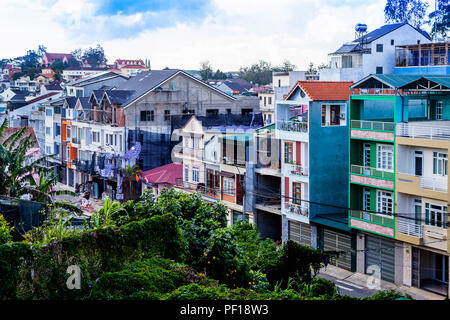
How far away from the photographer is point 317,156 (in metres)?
28.6

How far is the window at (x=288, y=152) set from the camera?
29652 mm

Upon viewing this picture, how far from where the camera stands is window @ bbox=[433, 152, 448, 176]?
74.8 feet

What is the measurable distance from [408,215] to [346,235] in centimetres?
371

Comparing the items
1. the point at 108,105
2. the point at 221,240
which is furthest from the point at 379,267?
the point at 108,105

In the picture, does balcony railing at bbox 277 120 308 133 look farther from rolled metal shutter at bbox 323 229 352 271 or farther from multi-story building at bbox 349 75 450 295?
rolled metal shutter at bbox 323 229 352 271

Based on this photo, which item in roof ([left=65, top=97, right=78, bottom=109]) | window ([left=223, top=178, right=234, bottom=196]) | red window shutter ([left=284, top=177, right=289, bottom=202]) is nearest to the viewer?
red window shutter ([left=284, top=177, right=289, bottom=202])

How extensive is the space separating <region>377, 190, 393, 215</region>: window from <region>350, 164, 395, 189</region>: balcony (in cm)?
47

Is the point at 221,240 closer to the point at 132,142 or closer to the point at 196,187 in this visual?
the point at 196,187

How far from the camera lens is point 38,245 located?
36.7 feet

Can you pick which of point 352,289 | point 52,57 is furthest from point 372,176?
point 52,57

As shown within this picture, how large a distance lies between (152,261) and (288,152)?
18009mm

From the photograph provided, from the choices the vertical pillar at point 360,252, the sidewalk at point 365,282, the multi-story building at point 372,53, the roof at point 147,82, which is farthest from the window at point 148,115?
the vertical pillar at point 360,252

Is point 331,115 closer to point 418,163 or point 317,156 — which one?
point 317,156

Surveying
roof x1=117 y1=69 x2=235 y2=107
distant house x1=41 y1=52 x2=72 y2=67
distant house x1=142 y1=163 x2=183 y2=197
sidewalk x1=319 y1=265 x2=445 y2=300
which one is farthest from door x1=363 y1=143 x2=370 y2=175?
distant house x1=41 y1=52 x2=72 y2=67
